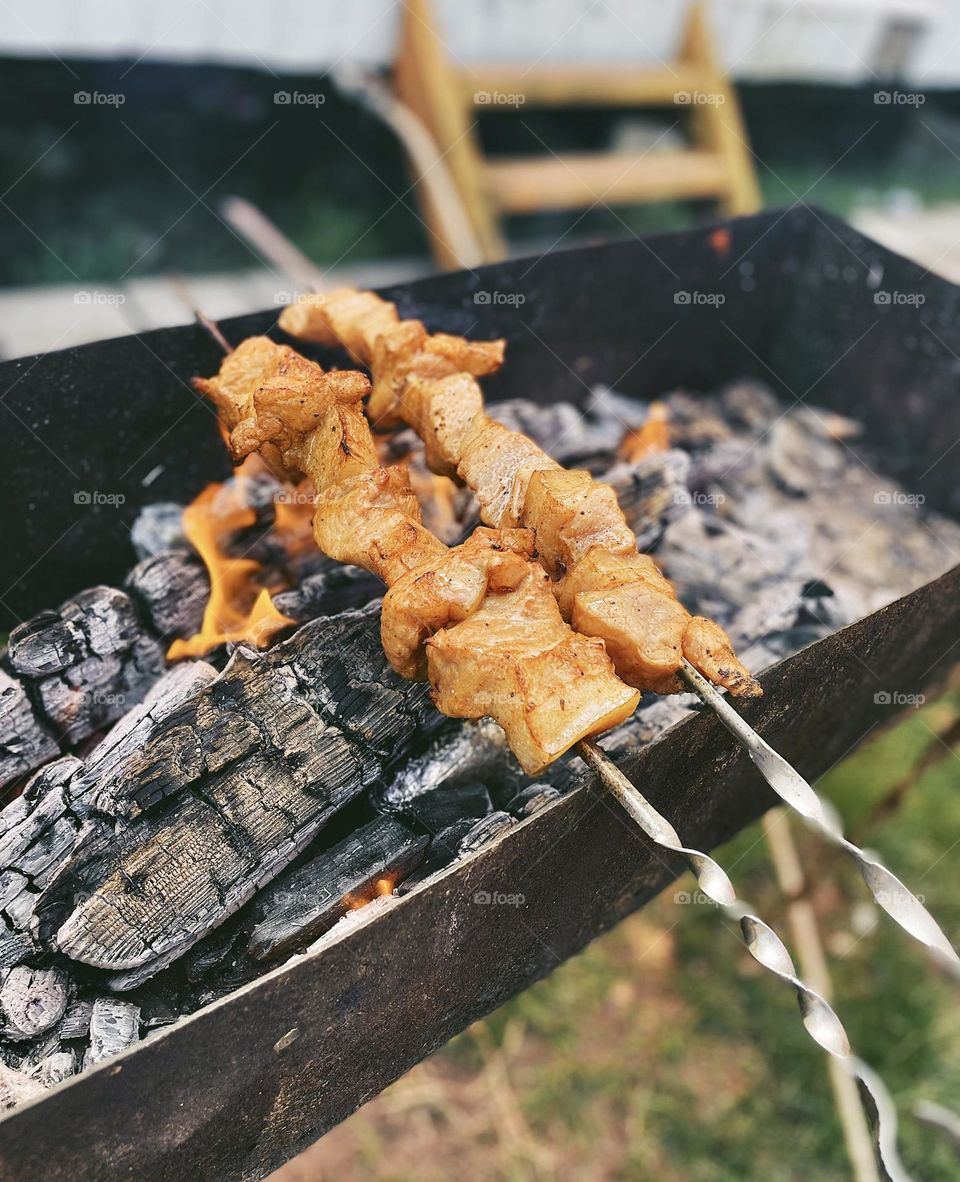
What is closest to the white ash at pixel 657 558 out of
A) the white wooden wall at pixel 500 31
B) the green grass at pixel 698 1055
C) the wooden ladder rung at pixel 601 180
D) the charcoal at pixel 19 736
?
the charcoal at pixel 19 736

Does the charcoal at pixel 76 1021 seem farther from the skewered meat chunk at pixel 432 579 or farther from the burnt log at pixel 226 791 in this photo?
the skewered meat chunk at pixel 432 579

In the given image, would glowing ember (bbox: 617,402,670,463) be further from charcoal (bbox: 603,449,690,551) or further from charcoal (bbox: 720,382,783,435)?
charcoal (bbox: 720,382,783,435)

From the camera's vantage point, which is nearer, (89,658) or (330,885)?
(330,885)

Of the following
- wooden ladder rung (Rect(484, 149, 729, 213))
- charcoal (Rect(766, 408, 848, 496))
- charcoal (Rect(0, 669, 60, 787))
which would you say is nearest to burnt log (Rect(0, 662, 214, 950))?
charcoal (Rect(0, 669, 60, 787))

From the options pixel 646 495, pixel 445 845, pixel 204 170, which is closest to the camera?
pixel 445 845

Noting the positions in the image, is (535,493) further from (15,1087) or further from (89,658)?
(15,1087)

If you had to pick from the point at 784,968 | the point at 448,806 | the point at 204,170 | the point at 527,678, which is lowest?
the point at 784,968

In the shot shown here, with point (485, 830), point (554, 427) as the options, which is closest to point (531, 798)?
point (485, 830)
